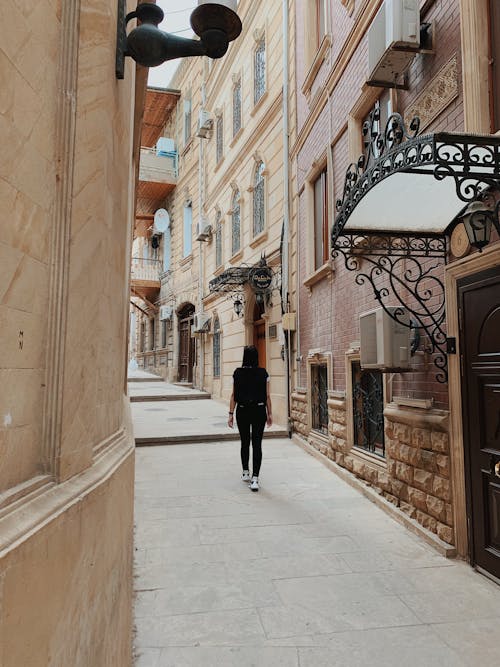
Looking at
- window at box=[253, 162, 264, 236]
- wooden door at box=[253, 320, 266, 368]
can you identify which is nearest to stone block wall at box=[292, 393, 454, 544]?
wooden door at box=[253, 320, 266, 368]

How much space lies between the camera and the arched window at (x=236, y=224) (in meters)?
13.6

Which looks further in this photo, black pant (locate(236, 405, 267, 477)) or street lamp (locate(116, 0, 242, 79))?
black pant (locate(236, 405, 267, 477))

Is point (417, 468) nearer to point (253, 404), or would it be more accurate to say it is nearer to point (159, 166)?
point (253, 404)

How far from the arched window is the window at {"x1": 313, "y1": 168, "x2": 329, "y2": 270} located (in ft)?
16.7

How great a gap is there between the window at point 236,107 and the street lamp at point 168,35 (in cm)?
1214

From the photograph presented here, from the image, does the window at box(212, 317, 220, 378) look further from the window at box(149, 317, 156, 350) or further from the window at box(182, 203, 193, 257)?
the window at box(149, 317, 156, 350)

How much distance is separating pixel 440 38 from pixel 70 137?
14.5 feet

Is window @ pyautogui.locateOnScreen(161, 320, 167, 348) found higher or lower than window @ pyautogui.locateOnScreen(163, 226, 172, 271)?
lower

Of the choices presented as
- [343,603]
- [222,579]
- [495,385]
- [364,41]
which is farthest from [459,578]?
[364,41]

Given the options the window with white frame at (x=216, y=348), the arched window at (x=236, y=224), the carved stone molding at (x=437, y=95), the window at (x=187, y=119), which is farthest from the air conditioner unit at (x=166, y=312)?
the carved stone molding at (x=437, y=95)

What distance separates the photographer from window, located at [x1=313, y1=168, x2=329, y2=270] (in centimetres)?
813

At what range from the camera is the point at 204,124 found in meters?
16.4

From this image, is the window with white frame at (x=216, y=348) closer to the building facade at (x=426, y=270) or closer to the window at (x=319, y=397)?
the window at (x=319, y=397)

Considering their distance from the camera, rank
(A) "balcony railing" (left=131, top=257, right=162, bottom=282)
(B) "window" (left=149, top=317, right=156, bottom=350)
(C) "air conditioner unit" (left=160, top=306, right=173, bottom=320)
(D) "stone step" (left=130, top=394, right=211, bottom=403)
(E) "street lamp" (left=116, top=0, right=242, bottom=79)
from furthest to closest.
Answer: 1. (B) "window" (left=149, top=317, right=156, bottom=350)
2. (A) "balcony railing" (left=131, top=257, right=162, bottom=282)
3. (C) "air conditioner unit" (left=160, top=306, right=173, bottom=320)
4. (D) "stone step" (left=130, top=394, right=211, bottom=403)
5. (E) "street lamp" (left=116, top=0, right=242, bottom=79)
